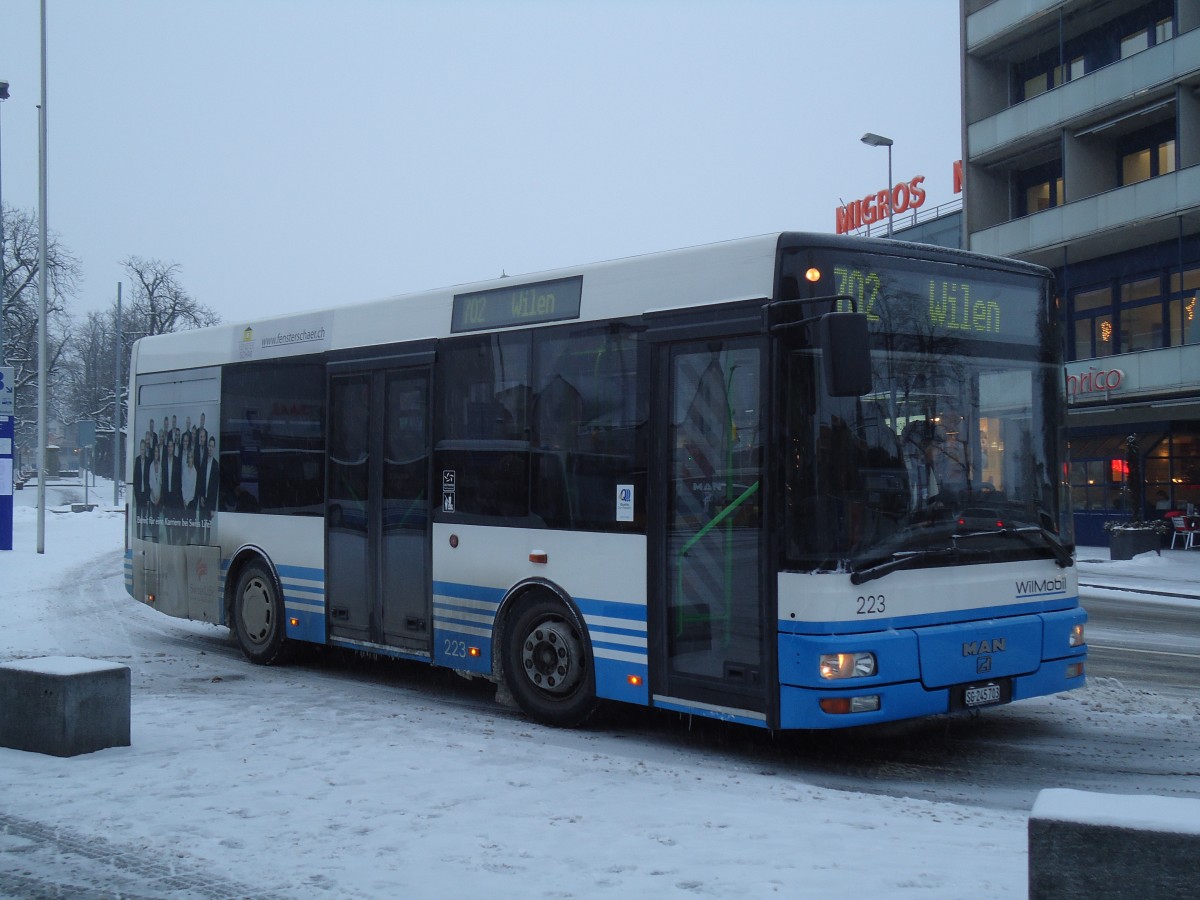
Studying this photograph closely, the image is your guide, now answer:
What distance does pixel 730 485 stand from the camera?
750cm

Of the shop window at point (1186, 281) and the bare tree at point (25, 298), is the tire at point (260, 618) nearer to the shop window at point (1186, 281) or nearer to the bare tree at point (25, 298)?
the shop window at point (1186, 281)

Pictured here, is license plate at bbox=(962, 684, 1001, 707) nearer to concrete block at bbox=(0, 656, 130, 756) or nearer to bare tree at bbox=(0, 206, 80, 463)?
concrete block at bbox=(0, 656, 130, 756)

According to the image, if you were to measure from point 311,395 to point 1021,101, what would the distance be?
104 feet

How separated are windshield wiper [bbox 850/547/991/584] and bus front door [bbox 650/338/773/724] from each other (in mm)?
597

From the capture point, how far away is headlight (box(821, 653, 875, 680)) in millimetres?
6973

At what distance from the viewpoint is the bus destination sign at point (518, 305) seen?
8812 millimetres

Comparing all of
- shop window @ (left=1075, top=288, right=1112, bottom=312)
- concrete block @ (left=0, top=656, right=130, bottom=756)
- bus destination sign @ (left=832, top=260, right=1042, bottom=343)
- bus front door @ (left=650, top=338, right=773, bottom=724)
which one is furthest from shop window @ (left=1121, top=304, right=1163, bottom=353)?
concrete block @ (left=0, top=656, right=130, bottom=756)

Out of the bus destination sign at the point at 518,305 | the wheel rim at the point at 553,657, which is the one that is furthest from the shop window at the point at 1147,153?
the wheel rim at the point at 553,657

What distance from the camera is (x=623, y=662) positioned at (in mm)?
8078

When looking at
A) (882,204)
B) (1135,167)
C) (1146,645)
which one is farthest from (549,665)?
(882,204)

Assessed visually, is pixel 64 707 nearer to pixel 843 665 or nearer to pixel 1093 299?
pixel 843 665

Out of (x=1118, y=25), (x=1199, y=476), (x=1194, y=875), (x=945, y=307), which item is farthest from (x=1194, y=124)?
(x=1194, y=875)

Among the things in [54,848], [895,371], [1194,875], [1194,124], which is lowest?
[54,848]

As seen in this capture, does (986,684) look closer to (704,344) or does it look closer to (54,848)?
(704,344)
